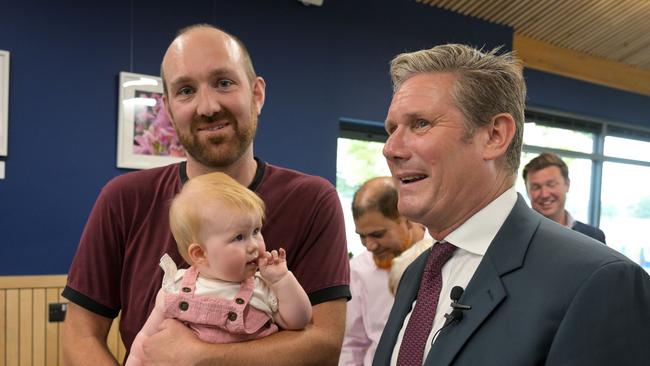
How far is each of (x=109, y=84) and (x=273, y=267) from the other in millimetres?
3318

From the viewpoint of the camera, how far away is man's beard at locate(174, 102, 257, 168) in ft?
5.24

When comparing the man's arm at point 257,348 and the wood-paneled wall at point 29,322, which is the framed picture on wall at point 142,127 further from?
the man's arm at point 257,348

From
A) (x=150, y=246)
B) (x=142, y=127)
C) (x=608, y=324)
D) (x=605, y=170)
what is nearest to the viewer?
(x=608, y=324)

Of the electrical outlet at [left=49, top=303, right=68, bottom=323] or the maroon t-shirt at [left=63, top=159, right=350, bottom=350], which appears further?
the electrical outlet at [left=49, top=303, right=68, bottom=323]

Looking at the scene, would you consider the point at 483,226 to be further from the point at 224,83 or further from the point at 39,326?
the point at 39,326

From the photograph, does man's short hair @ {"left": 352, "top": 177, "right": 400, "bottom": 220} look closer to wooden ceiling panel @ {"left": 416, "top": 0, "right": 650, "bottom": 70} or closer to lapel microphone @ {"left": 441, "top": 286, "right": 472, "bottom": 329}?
lapel microphone @ {"left": 441, "top": 286, "right": 472, "bottom": 329}

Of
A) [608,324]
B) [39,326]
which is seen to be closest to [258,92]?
[608,324]

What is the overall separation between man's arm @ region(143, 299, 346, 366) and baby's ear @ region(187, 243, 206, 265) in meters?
0.18

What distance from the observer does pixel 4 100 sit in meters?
3.86

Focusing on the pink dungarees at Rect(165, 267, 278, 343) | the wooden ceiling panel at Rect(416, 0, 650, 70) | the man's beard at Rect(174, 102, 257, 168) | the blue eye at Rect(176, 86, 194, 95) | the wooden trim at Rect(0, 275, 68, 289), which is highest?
the wooden ceiling panel at Rect(416, 0, 650, 70)

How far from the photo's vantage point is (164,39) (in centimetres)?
456

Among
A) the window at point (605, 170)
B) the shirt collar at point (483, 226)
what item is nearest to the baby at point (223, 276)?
the shirt collar at point (483, 226)

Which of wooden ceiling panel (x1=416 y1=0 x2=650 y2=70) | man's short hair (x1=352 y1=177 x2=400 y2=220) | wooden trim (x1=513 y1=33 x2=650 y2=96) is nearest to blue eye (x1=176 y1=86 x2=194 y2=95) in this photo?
man's short hair (x1=352 y1=177 x2=400 y2=220)

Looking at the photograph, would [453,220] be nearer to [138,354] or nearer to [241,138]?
[241,138]
